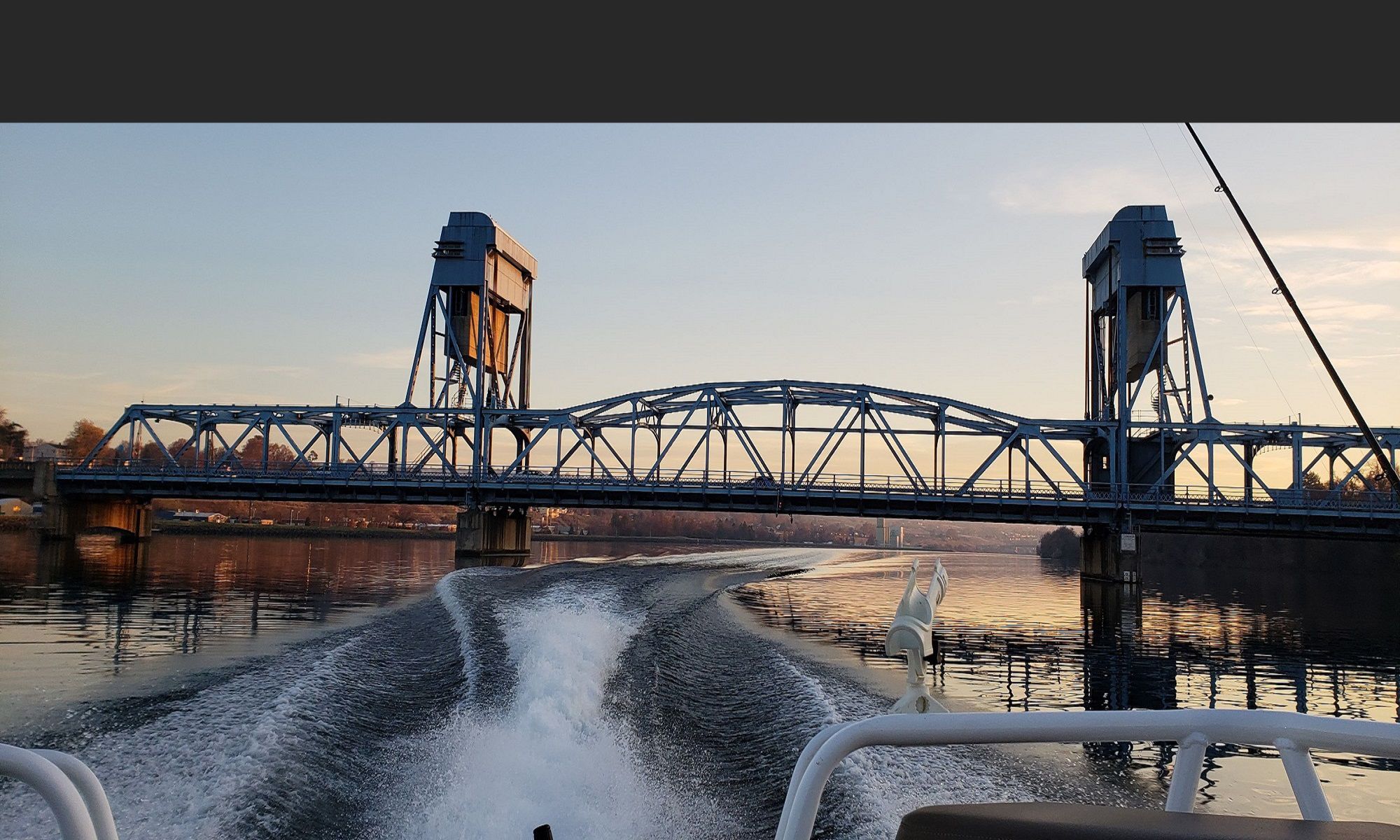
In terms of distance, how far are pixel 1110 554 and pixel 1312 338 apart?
55842 millimetres

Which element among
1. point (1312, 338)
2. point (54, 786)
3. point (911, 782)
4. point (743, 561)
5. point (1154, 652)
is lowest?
point (743, 561)

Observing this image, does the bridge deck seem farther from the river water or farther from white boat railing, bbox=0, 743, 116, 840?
white boat railing, bbox=0, 743, 116, 840

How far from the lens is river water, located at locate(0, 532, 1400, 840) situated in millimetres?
8914

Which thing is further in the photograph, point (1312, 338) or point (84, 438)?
point (84, 438)

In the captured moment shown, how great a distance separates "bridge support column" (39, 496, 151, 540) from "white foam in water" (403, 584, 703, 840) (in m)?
68.4

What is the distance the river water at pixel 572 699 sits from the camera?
891cm

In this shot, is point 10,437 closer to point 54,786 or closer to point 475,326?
point 475,326

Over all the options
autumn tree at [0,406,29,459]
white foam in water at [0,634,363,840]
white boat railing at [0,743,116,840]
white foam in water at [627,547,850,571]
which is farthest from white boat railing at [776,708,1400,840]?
autumn tree at [0,406,29,459]

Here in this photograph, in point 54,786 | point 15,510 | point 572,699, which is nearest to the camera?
point 54,786

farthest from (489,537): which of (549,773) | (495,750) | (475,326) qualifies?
(549,773)

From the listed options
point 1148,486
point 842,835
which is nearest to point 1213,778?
point 842,835

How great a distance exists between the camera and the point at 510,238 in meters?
71.1

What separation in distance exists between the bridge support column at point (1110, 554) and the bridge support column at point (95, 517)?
70034mm

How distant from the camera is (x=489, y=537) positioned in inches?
2466
